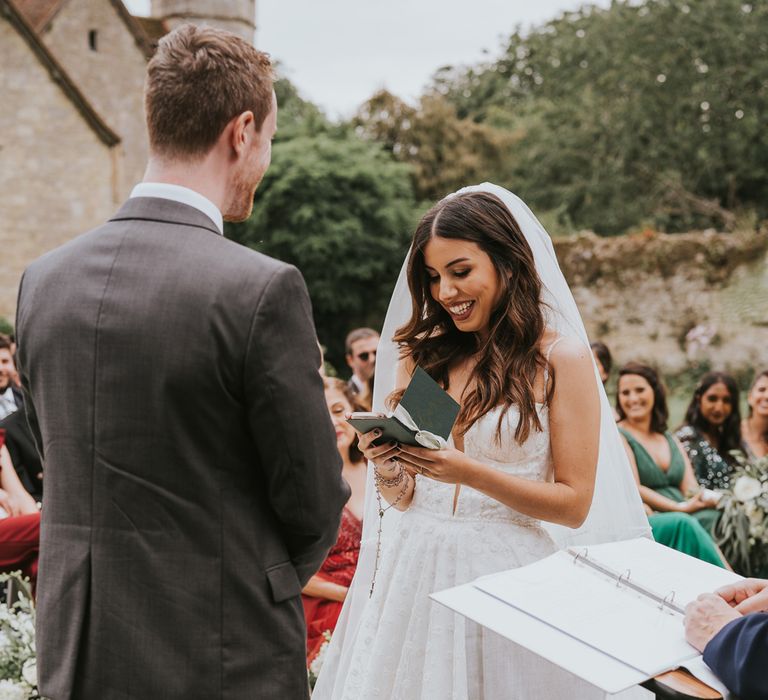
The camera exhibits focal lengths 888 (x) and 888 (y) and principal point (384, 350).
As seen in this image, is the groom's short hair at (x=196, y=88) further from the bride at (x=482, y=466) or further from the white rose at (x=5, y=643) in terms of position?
the white rose at (x=5, y=643)

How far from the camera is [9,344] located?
7.02 metres

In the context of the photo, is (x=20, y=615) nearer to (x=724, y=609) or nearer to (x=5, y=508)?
(x=5, y=508)

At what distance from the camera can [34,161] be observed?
21.8 metres

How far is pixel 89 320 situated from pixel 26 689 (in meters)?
2.29

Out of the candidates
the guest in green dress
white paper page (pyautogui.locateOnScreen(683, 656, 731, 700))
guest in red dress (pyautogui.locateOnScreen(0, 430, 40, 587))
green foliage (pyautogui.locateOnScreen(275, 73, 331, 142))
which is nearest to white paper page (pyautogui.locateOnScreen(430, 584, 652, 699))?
white paper page (pyautogui.locateOnScreen(683, 656, 731, 700))

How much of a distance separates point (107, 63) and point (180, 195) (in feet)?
84.1

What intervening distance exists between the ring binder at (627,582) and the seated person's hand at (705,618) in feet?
0.24

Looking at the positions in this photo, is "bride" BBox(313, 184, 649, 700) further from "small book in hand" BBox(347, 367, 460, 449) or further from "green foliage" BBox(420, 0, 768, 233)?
"green foliage" BBox(420, 0, 768, 233)

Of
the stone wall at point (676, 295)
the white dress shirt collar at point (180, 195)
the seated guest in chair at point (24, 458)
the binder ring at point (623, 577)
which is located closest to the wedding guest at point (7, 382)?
the seated guest in chair at point (24, 458)

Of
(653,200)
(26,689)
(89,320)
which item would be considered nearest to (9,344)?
(26,689)

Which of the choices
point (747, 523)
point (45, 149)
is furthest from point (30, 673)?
point (45, 149)

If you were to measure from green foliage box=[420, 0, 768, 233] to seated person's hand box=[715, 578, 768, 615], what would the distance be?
20974 mm

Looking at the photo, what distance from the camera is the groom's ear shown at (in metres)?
1.85

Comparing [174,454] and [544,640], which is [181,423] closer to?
[174,454]
